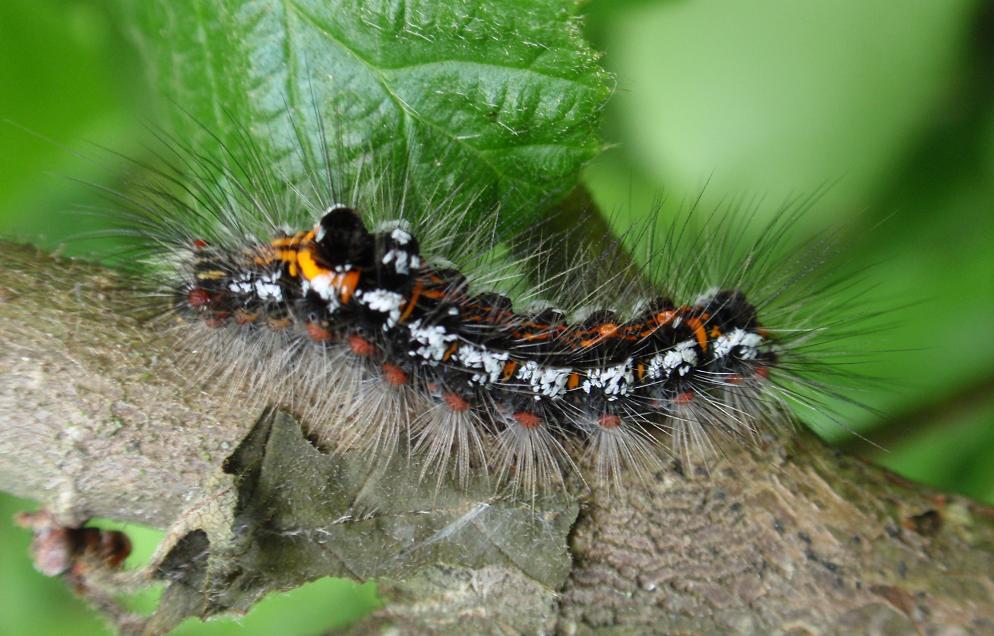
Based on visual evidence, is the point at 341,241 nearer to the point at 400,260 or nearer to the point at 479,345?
Result: the point at 400,260

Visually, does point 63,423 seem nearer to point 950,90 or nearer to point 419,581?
point 419,581

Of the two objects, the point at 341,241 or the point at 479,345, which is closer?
the point at 341,241

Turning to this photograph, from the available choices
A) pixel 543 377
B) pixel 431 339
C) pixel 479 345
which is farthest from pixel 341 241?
pixel 543 377

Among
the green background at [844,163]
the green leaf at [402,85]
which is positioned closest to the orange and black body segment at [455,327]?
the green leaf at [402,85]

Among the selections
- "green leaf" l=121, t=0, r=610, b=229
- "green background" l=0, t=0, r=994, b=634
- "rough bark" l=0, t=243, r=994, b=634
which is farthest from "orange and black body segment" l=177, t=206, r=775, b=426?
"green background" l=0, t=0, r=994, b=634

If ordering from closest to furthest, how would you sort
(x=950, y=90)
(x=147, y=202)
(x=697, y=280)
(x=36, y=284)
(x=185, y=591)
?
(x=185, y=591) → (x=36, y=284) → (x=147, y=202) → (x=697, y=280) → (x=950, y=90)

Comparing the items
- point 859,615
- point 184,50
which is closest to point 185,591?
point 184,50

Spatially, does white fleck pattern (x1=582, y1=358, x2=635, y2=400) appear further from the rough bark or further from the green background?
the green background
